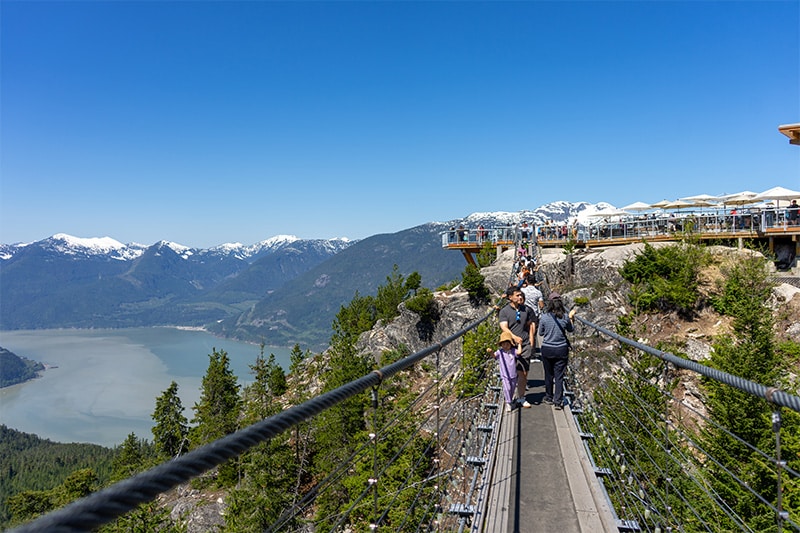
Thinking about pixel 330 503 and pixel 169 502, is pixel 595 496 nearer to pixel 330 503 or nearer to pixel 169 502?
pixel 330 503

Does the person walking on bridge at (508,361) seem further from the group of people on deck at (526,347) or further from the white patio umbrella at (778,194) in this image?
the white patio umbrella at (778,194)

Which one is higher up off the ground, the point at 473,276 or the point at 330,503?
the point at 473,276

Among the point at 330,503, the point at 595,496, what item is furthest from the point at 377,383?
the point at 330,503

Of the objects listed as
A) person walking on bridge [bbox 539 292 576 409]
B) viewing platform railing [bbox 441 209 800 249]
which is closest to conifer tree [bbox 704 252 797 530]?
viewing platform railing [bbox 441 209 800 249]

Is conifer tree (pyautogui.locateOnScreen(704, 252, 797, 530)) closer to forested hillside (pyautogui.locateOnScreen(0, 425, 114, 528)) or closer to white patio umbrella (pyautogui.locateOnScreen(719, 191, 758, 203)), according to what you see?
white patio umbrella (pyautogui.locateOnScreen(719, 191, 758, 203))

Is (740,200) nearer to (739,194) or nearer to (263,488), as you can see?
(739,194)

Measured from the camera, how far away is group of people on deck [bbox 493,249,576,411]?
6.27 m

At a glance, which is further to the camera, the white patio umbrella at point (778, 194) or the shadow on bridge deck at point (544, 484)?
the white patio umbrella at point (778, 194)

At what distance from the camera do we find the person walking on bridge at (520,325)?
6.54 m

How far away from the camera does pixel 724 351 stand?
1375 centimetres

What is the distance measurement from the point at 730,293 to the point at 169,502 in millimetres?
36932

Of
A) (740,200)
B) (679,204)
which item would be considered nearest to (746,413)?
(740,200)

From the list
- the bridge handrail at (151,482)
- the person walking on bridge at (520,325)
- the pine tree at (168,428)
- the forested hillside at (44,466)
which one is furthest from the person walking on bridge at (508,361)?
the forested hillside at (44,466)

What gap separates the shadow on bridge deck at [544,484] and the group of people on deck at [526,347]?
1.85 ft
